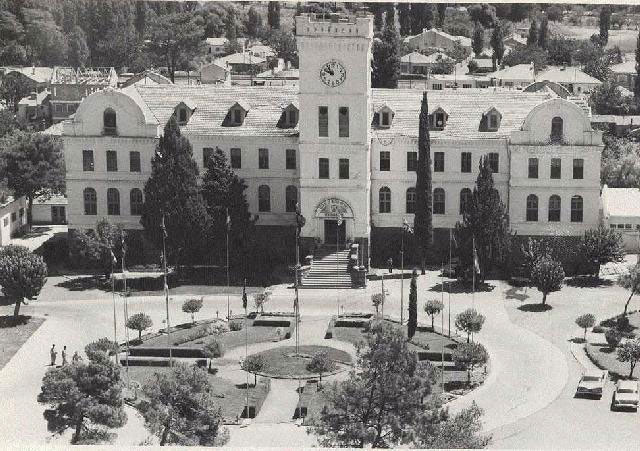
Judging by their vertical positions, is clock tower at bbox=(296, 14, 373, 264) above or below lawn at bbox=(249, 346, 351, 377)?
above

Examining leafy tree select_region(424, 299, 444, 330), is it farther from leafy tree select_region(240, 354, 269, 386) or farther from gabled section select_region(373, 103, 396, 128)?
gabled section select_region(373, 103, 396, 128)

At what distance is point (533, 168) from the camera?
77750 millimetres

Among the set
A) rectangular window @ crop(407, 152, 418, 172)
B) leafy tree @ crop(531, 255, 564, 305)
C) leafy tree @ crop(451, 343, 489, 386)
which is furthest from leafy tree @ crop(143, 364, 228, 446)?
rectangular window @ crop(407, 152, 418, 172)

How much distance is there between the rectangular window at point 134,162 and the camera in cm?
7956

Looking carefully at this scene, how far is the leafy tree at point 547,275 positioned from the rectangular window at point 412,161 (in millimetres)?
12879

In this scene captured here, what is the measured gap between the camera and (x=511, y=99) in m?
79.6

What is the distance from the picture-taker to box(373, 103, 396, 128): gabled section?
78750mm

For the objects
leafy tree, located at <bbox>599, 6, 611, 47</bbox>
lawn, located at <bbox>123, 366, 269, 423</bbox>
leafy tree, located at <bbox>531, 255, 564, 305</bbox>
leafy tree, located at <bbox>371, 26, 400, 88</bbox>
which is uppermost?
leafy tree, located at <bbox>599, 6, 611, 47</bbox>

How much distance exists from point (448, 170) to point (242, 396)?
28484 millimetres

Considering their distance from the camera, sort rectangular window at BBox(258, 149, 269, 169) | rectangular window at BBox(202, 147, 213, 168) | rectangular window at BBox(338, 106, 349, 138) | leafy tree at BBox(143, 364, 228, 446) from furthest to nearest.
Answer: rectangular window at BBox(258, 149, 269, 169) → rectangular window at BBox(202, 147, 213, 168) → rectangular window at BBox(338, 106, 349, 138) → leafy tree at BBox(143, 364, 228, 446)

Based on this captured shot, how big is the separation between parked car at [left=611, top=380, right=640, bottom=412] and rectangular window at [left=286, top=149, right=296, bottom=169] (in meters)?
31.3

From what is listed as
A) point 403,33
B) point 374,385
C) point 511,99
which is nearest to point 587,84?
point 403,33

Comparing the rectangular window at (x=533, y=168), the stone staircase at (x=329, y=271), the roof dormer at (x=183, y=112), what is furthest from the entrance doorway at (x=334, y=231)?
the rectangular window at (x=533, y=168)

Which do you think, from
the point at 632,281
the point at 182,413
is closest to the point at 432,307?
the point at 632,281
